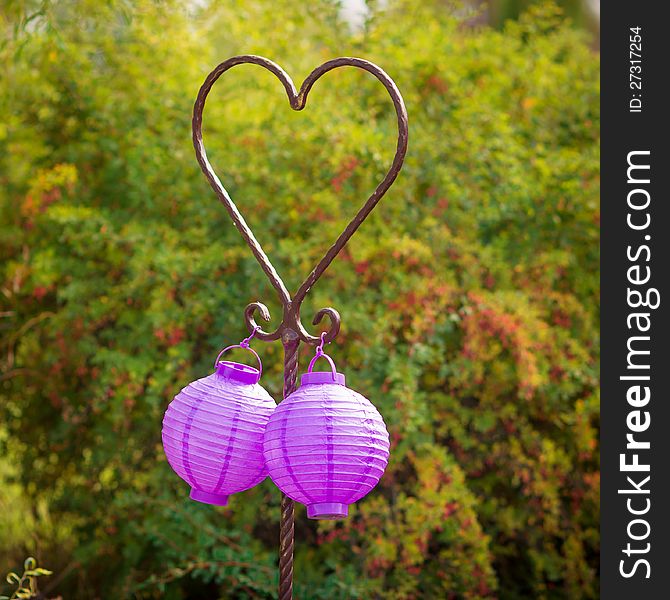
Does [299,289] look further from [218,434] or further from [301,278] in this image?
[301,278]

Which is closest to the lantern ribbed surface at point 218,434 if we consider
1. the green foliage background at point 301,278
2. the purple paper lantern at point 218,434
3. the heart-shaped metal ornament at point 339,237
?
the purple paper lantern at point 218,434

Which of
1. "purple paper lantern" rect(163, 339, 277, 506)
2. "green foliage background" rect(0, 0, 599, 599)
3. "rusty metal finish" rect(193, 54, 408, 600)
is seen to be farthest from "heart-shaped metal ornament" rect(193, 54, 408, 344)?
"green foliage background" rect(0, 0, 599, 599)

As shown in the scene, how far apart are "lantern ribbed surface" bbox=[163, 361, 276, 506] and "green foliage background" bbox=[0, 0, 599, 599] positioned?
3.88ft

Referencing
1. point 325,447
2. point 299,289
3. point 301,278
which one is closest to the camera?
point 325,447

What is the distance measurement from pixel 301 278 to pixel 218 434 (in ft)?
5.27

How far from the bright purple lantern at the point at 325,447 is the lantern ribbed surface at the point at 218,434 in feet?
0.21

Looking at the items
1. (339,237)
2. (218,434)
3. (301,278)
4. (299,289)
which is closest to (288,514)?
(218,434)

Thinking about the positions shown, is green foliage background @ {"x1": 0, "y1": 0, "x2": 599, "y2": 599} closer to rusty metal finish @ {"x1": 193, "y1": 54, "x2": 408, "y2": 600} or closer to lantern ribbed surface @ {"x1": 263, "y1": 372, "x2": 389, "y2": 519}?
rusty metal finish @ {"x1": 193, "y1": 54, "x2": 408, "y2": 600}

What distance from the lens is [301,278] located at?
3.47 m

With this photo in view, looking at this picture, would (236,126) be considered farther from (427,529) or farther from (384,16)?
(427,529)

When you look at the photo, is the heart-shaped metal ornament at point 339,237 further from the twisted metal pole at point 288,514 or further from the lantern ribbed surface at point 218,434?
the lantern ribbed surface at point 218,434

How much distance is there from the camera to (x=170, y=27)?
12.9 ft

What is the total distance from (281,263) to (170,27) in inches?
45.5

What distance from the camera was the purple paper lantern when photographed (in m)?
1.91
